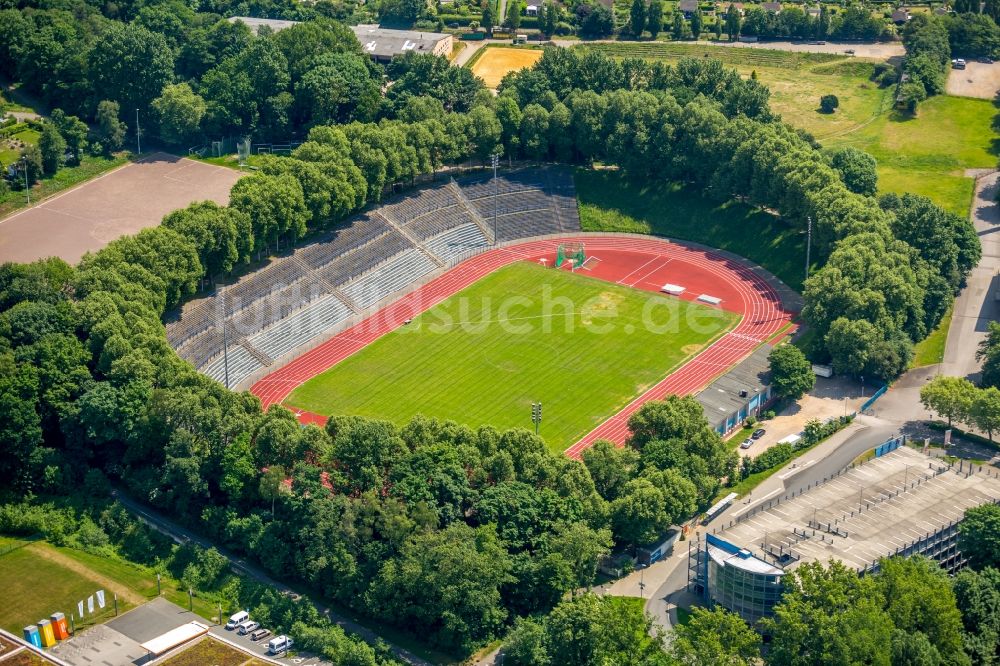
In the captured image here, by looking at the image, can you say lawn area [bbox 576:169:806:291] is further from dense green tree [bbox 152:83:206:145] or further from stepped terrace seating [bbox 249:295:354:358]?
dense green tree [bbox 152:83:206:145]

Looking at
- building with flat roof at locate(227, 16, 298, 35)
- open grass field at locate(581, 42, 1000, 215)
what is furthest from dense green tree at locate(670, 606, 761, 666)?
building with flat roof at locate(227, 16, 298, 35)

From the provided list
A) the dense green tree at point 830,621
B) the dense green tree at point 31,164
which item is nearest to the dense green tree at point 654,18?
the dense green tree at point 31,164

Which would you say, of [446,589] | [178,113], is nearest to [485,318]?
[446,589]

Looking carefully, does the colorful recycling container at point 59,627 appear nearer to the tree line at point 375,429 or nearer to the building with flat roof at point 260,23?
the tree line at point 375,429

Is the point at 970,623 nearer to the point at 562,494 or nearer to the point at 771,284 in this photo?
the point at 562,494

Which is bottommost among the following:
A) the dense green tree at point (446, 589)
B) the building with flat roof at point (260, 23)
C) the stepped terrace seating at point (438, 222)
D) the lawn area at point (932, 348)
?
the dense green tree at point (446, 589)

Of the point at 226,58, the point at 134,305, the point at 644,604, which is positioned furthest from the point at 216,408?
the point at 226,58
